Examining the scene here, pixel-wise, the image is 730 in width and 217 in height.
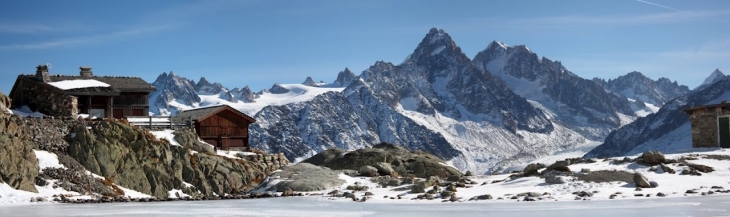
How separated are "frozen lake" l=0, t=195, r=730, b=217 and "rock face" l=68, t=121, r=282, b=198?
9.87m

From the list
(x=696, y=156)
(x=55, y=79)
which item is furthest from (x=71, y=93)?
(x=696, y=156)

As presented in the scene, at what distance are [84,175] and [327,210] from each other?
19.7 meters

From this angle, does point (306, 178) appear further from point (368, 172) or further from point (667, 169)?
point (667, 169)

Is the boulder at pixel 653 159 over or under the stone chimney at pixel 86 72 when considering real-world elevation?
under

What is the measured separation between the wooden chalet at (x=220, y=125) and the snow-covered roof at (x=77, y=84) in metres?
6.78

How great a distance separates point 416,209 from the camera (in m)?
41.6

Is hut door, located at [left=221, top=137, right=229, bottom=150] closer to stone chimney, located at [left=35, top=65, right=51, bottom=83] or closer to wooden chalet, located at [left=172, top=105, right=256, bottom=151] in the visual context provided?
wooden chalet, located at [left=172, top=105, right=256, bottom=151]

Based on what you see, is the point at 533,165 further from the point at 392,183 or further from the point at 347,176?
the point at 347,176

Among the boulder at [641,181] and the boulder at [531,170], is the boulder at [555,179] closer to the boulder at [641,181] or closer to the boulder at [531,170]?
the boulder at [531,170]

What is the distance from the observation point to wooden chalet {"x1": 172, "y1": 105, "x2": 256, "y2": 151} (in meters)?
72.4

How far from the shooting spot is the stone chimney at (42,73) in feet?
220

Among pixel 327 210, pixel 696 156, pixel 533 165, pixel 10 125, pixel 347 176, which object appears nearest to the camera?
pixel 327 210

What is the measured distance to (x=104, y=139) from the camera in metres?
58.0

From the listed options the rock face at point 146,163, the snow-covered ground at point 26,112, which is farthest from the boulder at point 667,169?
the snow-covered ground at point 26,112
